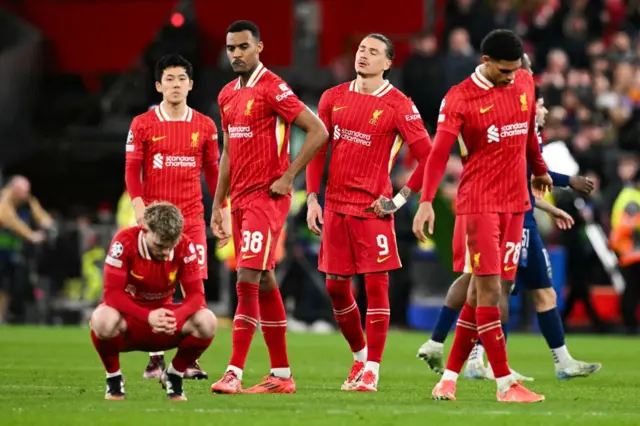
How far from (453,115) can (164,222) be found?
2019 mm

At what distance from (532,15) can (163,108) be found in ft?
48.9

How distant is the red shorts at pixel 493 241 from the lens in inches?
379

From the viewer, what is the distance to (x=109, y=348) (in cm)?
932

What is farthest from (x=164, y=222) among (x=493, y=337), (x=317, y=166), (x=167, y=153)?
(x=167, y=153)

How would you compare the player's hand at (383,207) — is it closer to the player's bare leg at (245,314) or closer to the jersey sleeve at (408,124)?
the jersey sleeve at (408,124)

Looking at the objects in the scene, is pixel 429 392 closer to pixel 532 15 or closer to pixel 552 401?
pixel 552 401

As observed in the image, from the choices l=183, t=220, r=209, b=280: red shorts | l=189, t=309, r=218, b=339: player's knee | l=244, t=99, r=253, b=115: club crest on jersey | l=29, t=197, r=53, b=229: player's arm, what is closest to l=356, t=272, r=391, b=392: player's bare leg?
l=244, t=99, r=253, b=115: club crest on jersey

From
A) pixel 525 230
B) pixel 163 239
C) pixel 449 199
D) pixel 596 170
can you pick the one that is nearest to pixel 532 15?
pixel 596 170

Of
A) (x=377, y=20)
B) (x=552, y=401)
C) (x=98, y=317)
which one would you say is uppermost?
(x=377, y=20)

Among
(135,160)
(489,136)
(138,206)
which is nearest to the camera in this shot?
(489,136)

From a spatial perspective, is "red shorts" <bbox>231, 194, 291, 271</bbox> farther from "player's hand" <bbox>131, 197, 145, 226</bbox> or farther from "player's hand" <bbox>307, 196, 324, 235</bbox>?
"player's hand" <bbox>131, 197, 145, 226</bbox>

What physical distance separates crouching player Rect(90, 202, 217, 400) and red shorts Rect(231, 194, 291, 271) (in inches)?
39.1

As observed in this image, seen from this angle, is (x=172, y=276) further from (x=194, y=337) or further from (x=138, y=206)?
(x=138, y=206)

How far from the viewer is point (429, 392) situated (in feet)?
35.3
